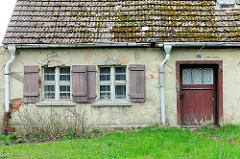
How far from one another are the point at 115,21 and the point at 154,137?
164 inches

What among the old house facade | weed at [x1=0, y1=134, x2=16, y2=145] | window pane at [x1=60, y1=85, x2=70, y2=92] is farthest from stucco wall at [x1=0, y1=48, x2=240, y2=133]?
weed at [x1=0, y1=134, x2=16, y2=145]

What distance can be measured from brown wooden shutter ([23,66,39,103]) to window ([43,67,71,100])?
1.06 feet

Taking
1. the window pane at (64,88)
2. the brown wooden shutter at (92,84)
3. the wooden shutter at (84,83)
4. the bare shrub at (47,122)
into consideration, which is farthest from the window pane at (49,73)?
the brown wooden shutter at (92,84)

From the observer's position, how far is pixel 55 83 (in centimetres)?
944

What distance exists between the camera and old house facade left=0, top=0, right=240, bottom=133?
916 cm

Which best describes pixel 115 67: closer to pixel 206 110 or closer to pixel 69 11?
pixel 69 11

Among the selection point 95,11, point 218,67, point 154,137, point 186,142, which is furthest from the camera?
point 95,11

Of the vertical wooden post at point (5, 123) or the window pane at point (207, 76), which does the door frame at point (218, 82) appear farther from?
the vertical wooden post at point (5, 123)

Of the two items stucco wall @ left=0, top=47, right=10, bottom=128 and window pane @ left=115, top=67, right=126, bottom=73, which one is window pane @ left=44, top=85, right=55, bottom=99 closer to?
stucco wall @ left=0, top=47, right=10, bottom=128

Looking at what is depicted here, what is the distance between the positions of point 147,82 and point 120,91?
0.97m

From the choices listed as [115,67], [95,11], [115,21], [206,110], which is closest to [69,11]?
[95,11]

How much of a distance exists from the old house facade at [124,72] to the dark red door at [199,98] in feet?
0.11

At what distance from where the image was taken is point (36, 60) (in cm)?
936

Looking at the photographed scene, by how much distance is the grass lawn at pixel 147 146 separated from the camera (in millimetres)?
6586
